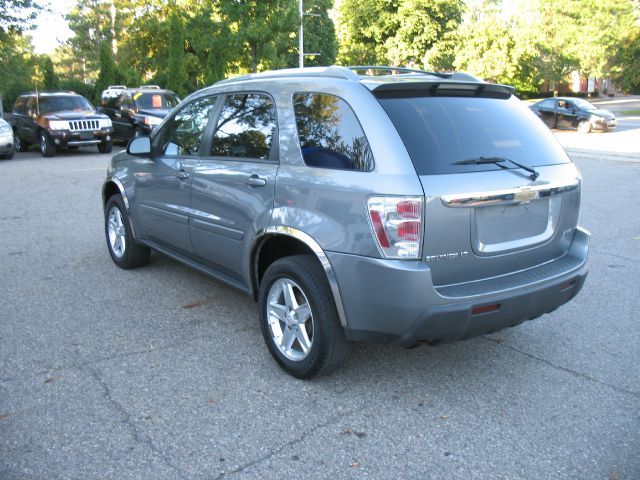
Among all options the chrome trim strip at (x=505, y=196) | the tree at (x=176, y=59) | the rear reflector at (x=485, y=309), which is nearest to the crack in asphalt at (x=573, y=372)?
the rear reflector at (x=485, y=309)

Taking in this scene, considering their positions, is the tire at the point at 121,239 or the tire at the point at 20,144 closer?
the tire at the point at 121,239

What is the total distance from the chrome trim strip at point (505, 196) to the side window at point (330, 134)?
19.0 inches

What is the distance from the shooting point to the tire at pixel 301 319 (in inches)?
134

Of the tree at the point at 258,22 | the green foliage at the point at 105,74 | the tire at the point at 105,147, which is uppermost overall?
the tree at the point at 258,22

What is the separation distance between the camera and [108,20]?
61094 mm

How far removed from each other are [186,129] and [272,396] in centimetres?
242

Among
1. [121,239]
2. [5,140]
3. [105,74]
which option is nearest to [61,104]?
[5,140]

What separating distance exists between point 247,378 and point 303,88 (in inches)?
71.9

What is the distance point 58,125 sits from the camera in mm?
16609

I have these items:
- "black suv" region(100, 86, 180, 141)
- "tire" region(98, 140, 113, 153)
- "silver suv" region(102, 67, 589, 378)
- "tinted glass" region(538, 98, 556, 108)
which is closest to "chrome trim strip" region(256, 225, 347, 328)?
"silver suv" region(102, 67, 589, 378)

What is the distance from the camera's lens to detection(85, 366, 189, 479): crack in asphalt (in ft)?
9.33

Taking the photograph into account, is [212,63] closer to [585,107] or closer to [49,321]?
[585,107]

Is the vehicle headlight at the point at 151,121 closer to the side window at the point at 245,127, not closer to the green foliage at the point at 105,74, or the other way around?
the side window at the point at 245,127

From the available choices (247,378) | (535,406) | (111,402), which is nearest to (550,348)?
(535,406)
